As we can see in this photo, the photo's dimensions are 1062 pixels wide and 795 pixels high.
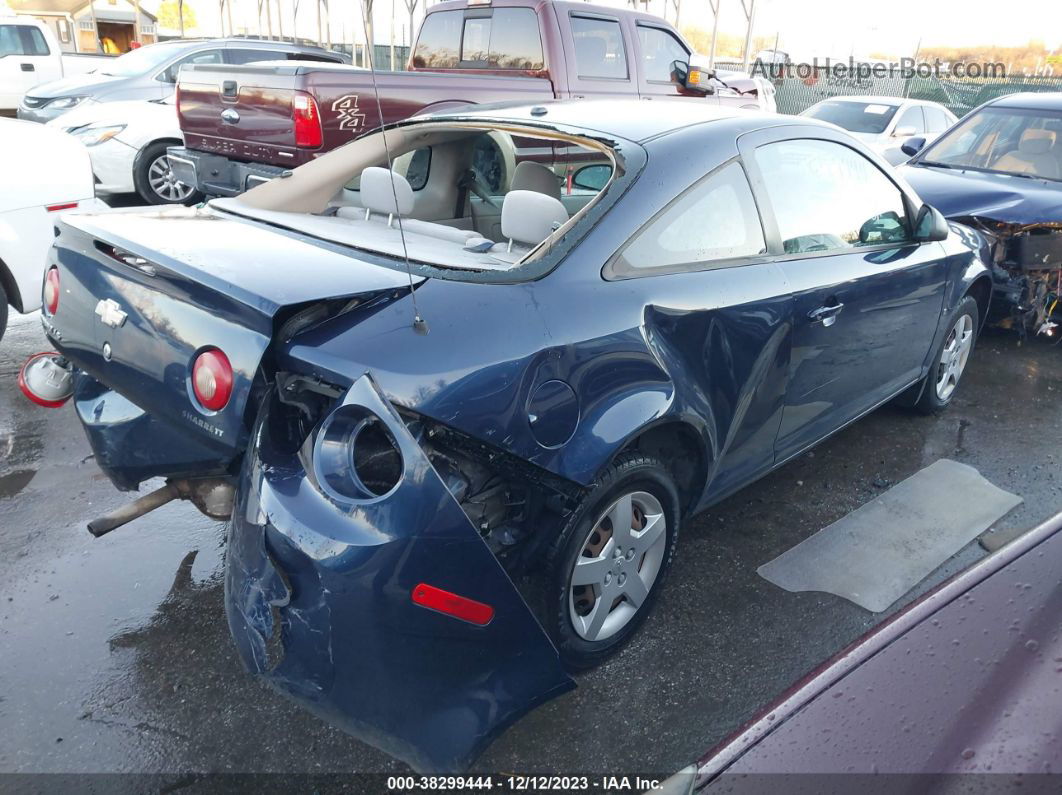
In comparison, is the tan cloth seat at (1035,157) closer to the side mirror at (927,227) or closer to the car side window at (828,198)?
the side mirror at (927,227)

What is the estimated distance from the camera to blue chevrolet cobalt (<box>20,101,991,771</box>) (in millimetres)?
1900

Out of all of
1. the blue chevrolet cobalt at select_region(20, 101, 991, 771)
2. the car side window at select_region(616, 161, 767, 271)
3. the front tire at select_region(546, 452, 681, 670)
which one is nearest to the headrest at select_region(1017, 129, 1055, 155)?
the blue chevrolet cobalt at select_region(20, 101, 991, 771)

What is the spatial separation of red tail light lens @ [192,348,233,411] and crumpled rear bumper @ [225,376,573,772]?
0.18m

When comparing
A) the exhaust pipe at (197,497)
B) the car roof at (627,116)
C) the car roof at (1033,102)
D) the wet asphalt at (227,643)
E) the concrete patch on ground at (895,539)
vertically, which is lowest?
the concrete patch on ground at (895,539)

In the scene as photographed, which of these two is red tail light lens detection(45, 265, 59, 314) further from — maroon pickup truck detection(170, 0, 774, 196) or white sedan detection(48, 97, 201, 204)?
white sedan detection(48, 97, 201, 204)

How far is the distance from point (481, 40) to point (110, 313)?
6.24 meters

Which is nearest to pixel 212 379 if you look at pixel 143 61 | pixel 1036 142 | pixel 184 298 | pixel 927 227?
pixel 184 298

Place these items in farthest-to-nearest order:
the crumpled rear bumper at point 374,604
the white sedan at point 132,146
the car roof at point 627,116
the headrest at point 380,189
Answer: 1. the white sedan at point 132,146
2. the headrest at point 380,189
3. the car roof at point 627,116
4. the crumpled rear bumper at point 374,604

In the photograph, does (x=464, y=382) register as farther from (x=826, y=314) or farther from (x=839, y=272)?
(x=839, y=272)

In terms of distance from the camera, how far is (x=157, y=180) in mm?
8641

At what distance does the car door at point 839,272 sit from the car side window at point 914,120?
8.72 meters

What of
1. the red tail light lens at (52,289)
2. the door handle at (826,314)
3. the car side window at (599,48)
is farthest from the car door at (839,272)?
the car side window at (599,48)

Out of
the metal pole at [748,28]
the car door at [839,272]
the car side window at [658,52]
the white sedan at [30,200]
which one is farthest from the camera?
the metal pole at [748,28]

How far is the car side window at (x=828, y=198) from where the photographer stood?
310 cm
